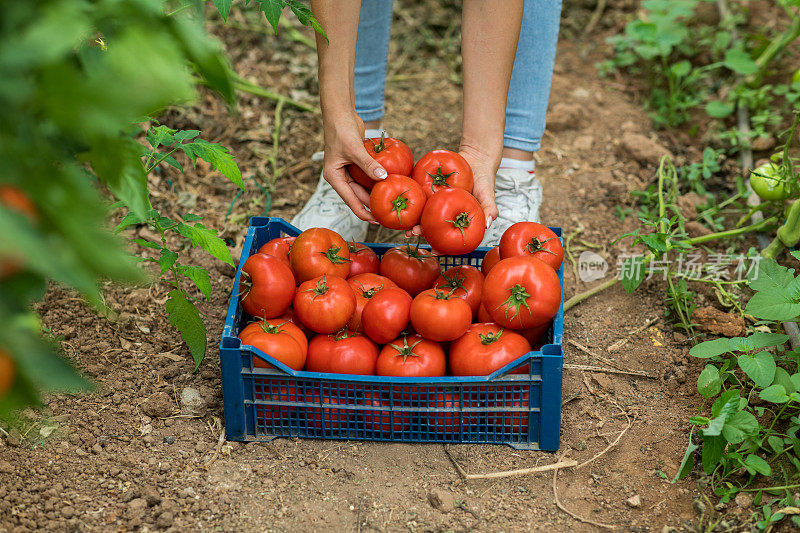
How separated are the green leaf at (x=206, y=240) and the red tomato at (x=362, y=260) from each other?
0.38 meters

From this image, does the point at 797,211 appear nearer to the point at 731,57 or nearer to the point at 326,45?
the point at 731,57

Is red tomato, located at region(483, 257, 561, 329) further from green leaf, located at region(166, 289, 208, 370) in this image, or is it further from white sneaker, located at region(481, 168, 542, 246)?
green leaf, located at region(166, 289, 208, 370)

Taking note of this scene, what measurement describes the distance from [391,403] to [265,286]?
439 mm

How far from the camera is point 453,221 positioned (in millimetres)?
1907

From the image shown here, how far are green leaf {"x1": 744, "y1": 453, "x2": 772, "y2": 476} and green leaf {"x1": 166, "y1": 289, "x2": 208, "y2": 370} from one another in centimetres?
138

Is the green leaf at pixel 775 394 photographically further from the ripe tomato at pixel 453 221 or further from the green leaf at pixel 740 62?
the green leaf at pixel 740 62

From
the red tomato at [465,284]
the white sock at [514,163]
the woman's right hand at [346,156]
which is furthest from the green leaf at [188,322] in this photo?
the white sock at [514,163]

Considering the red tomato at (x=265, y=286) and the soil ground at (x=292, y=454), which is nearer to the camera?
the soil ground at (x=292, y=454)

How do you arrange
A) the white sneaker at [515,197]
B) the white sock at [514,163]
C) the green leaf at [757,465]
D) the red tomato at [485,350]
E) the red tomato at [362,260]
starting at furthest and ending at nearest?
the white sock at [514,163] → the white sneaker at [515,197] → the red tomato at [362,260] → the red tomato at [485,350] → the green leaf at [757,465]

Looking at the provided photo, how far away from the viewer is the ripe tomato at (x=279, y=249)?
2.11 m

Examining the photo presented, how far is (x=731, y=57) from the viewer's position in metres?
3.25

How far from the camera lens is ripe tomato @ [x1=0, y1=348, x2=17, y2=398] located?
0.98 metres

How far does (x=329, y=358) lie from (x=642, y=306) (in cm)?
112

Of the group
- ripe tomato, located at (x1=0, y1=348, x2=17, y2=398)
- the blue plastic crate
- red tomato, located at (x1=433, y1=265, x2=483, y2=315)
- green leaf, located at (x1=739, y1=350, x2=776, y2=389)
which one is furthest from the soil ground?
ripe tomato, located at (x1=0, y1=348, x2=17, y2=398)
